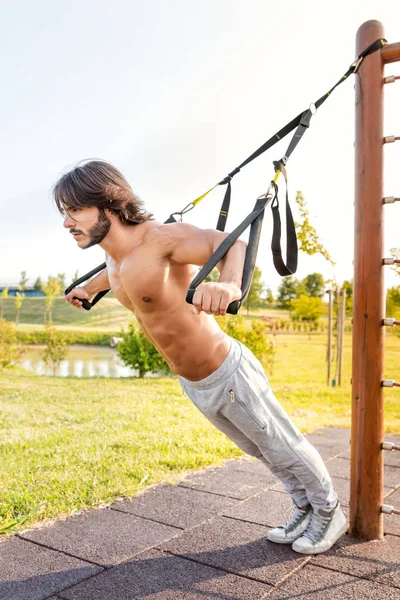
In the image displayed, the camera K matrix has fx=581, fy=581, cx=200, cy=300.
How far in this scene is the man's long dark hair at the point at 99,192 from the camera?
2.29 meters

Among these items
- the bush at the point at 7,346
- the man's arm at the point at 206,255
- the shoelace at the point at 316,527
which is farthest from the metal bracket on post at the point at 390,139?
the bush at the point at 7,346

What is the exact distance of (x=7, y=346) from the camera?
12.0 meters

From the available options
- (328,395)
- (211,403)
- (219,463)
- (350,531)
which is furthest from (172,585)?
(328,395)

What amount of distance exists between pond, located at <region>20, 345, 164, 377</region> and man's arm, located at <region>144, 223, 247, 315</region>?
8961 millimetres

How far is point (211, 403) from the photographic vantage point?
2.34 meters

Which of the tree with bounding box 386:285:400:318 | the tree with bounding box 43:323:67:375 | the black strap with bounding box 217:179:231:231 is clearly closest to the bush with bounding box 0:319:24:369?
the tree with bounding box 43:323:67:375

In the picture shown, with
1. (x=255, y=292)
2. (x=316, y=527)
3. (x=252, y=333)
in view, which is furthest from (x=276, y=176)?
(x=255, y=292)

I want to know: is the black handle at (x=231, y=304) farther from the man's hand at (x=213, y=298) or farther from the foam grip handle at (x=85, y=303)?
the foam grip handle at (x=85, y=303)

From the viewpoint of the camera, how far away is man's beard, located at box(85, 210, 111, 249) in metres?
2.32

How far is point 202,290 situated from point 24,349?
11.5m

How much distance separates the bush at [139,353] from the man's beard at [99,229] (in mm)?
8178

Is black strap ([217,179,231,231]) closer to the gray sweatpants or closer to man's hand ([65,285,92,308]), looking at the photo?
the gray sweatpants

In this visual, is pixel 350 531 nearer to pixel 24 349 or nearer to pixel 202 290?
pixel 202 290

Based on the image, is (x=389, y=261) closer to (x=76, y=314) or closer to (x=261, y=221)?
(x=261, y=221)
